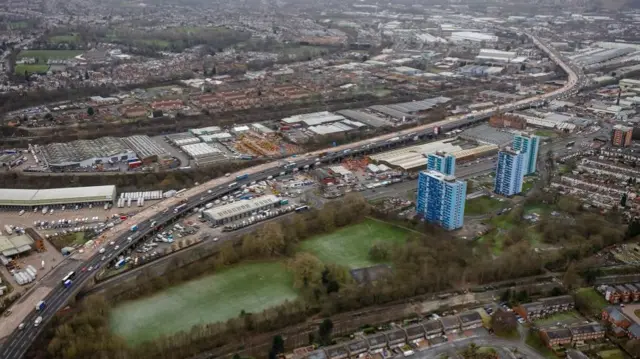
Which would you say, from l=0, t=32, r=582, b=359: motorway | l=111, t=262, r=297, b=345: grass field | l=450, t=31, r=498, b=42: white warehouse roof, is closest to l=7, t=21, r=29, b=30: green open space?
l=450, t=31, r=498, b=42: white warehouse roof

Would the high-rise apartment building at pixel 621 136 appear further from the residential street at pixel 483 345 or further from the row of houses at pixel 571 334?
the residential street at pixel 483 345

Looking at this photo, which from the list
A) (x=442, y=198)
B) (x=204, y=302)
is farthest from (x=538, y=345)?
(x=204, y=302)

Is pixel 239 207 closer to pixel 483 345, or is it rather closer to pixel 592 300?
pixel 483 345

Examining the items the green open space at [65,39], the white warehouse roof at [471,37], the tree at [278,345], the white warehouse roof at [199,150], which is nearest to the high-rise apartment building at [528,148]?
the white warehouse roof at [199,150]

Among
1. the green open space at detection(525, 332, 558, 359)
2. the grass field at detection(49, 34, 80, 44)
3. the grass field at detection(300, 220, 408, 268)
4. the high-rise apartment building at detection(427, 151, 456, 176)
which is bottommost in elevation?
the grass field at detection(300, 220, 408, 268)

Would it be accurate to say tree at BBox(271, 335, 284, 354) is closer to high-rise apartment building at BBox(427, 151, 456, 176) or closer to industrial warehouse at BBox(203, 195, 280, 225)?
industrial warehouse at BBox(203, 195, 280, 225)
